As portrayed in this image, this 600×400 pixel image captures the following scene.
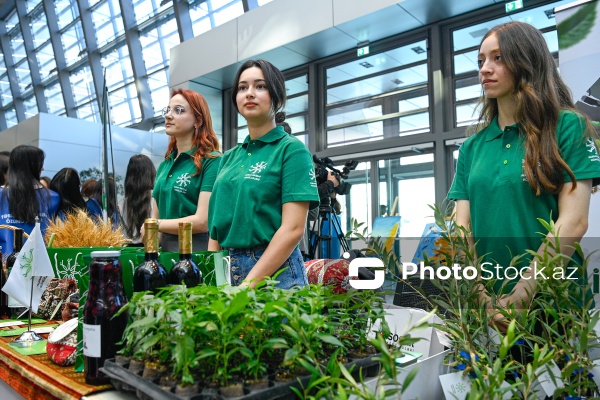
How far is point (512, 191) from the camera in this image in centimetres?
107

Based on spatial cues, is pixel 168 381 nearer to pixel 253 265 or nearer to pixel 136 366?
pixel 136 366

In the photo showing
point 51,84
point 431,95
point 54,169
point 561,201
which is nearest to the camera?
point 561,201

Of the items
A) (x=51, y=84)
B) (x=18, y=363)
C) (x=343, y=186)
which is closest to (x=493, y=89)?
(x=18, y=363)

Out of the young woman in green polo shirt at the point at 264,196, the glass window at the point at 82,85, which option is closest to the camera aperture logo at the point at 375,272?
the young woman in green polo shirt at the point at 264,196

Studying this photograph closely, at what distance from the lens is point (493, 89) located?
1.09m

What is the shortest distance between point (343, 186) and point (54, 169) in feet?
16.3

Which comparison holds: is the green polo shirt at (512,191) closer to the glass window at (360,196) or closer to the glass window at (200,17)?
the glass window at (360,196)

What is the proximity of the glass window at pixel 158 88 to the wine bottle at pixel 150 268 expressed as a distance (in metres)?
8.43

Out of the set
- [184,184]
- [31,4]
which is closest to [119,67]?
[31,4]

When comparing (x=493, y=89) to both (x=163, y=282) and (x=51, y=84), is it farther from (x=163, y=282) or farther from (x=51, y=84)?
(x=51, y=84)

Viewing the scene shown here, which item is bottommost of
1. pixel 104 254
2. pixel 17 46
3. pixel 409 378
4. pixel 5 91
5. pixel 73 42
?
pixel 409 378

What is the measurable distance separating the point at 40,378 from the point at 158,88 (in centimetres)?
877

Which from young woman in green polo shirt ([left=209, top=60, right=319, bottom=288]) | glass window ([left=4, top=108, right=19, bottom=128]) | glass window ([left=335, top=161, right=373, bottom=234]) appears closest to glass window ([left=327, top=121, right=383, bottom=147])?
glass window ([left=335, top=161, right=373, bottom=234])

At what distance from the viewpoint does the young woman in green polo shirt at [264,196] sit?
1224mm
